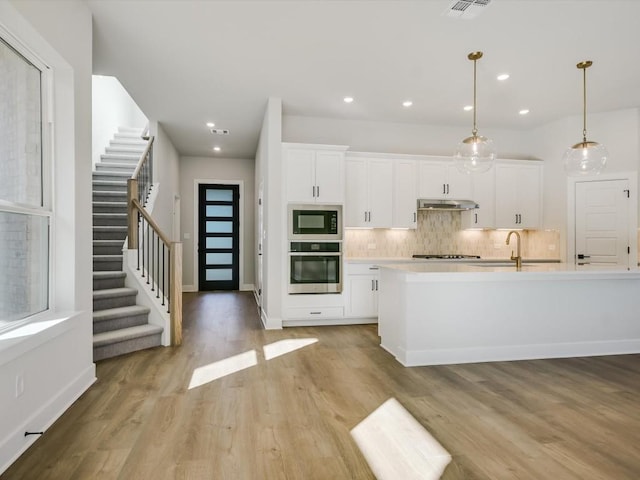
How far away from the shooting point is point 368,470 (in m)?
1.93

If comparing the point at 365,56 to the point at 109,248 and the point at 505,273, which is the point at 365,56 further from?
the point at 109,248

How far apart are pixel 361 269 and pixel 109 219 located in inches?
145

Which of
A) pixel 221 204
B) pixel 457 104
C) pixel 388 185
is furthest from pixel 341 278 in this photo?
pixel 221 204

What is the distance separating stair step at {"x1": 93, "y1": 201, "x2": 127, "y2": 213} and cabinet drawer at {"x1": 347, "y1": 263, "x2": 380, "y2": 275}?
3515mm

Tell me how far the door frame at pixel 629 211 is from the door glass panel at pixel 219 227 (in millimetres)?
6590

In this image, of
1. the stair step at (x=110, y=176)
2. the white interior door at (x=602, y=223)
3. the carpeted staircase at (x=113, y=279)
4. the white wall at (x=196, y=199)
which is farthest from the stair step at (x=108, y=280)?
the white interior door at (x=602, y=223)

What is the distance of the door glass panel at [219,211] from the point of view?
28.5ft

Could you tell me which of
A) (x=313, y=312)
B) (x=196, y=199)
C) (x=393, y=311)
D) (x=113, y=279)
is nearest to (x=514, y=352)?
(x=393, y=311)

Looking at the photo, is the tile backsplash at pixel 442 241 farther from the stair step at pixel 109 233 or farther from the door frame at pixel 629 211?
the stair step at pixel 109 233

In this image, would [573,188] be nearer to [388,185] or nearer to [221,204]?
[388,185]

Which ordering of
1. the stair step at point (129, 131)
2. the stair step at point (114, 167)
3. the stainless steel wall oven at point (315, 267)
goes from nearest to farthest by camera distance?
the stainless steel wall oven at point (315, 267), the stair step at point (114, 167), the stair step at point (129, 131)

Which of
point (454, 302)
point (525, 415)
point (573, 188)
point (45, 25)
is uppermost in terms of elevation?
point (45, 25)

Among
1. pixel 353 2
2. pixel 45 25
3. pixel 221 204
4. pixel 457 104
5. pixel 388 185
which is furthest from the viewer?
pixel 221 204

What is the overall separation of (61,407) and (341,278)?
3463 millimetres
